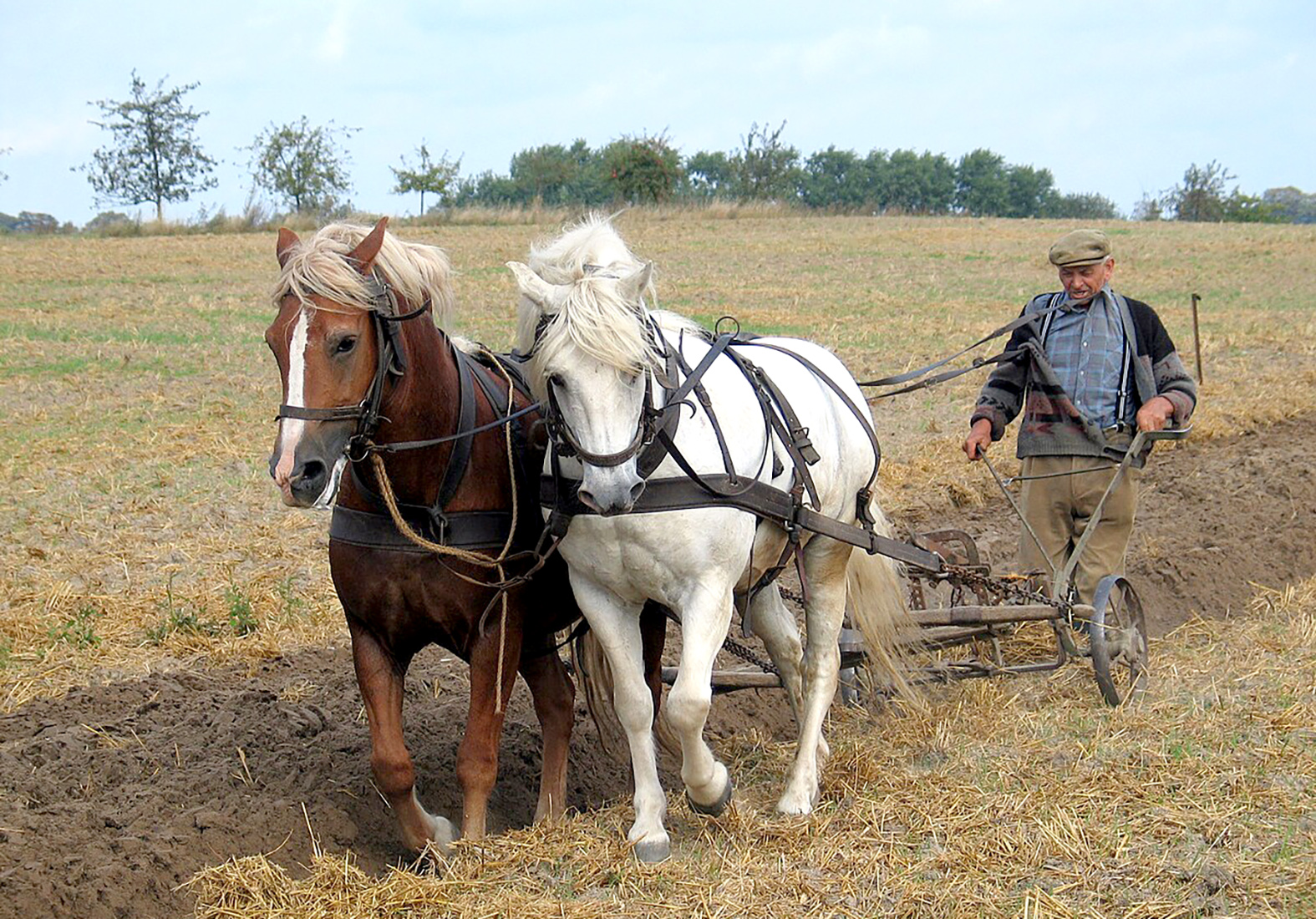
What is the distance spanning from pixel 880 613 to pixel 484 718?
2001 millimetres

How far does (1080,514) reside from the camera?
6.39 metres

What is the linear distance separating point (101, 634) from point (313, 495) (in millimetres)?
3503

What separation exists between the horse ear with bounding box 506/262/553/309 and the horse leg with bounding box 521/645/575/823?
1.40 m

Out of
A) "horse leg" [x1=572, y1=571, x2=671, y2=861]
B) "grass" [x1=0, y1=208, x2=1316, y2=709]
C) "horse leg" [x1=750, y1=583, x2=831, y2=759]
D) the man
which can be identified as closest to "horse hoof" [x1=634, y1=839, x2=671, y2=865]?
"horse leg" [x1=572, y1=571, x2=671, y2=861]

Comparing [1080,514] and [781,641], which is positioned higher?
[1080,514]

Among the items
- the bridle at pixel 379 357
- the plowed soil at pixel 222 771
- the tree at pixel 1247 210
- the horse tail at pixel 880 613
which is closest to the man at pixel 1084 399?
the horse tail at pixel 880 613

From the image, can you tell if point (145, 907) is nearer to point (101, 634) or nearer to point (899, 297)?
point (101, 634)

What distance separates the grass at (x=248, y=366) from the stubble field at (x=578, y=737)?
4 cm

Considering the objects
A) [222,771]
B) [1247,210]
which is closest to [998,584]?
[222,771]

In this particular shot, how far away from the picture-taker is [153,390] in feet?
41.8

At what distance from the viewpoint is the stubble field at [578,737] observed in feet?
12.8

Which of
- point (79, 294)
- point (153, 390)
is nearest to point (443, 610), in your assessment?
point (153, 390)

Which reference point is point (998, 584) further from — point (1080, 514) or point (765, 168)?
point (765, 168)

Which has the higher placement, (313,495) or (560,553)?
(313,495)
